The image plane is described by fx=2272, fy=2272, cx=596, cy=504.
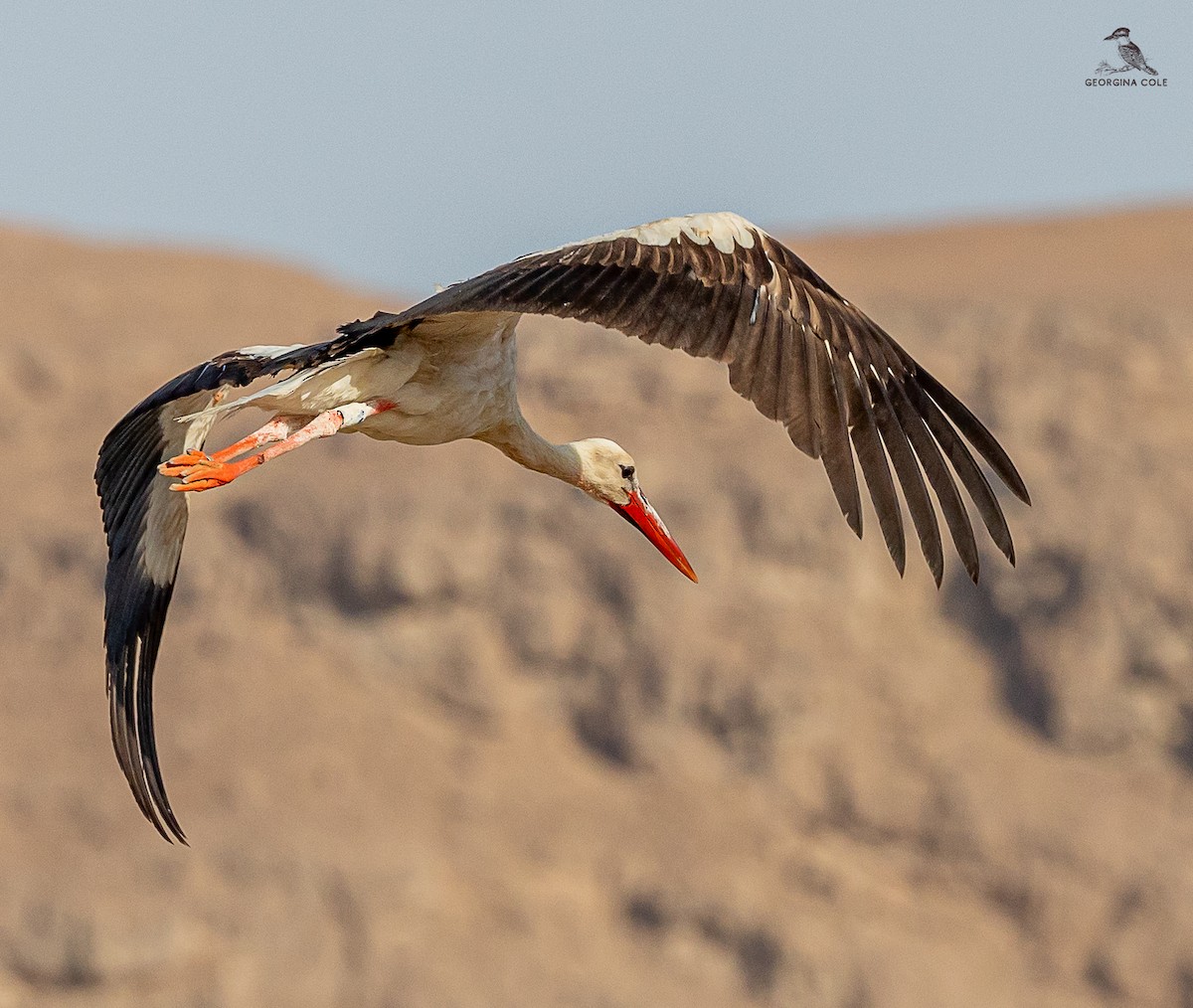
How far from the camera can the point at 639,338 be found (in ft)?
24.5

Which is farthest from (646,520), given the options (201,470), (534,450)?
(201,470)

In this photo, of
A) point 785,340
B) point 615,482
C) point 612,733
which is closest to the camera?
point 785,340

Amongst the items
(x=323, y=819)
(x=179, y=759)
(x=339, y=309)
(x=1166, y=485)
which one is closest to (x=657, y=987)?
(x=323, y=819)

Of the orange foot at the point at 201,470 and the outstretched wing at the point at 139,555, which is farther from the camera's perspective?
the outstretched wing at the point at 139,555

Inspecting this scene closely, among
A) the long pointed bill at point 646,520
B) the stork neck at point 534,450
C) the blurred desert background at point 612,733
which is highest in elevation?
the stork neck at point 534,450

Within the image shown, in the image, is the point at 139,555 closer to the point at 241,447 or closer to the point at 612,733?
the point at 241,447

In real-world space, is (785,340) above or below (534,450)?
above

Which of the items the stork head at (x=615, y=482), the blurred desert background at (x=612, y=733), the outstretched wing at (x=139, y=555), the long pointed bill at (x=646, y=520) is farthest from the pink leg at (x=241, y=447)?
the blurred desert background at (x=612, y=733)

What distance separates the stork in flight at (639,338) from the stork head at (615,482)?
0.68 m

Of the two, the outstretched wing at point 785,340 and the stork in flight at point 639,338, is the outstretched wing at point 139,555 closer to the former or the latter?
the stork in flight at point 639,338

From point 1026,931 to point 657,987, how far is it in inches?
228

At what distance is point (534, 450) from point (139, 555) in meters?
1.74

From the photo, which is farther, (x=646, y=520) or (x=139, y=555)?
(x=646, y=520)

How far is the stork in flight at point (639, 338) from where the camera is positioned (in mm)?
7703
